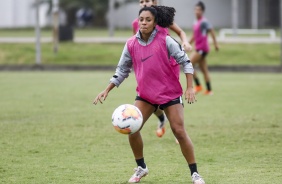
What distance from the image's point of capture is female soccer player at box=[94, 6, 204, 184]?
342 inches

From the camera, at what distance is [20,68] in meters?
32.3

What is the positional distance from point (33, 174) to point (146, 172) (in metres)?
1.34

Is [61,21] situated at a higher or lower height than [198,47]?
lower

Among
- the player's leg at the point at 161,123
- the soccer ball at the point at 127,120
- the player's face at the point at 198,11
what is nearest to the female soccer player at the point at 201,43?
A: the player's face at the point at 198,11

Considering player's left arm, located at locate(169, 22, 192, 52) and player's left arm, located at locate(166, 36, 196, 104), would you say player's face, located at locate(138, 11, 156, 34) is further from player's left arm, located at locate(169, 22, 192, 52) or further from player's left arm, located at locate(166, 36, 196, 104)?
player's left arm, located at locate(169, 22, 192, 52)

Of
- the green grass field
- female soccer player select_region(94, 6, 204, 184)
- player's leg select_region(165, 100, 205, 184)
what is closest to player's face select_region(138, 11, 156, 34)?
female soccer player select_region(94, 6, 204, 184)

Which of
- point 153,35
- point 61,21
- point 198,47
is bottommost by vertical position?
point 61,21

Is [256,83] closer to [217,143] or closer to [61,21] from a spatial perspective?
[217,143]

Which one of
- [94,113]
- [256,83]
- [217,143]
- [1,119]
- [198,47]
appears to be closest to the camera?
[217,143]

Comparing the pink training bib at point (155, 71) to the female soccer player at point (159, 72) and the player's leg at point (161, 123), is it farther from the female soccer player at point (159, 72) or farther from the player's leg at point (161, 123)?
the player's leg at point (161, 123)

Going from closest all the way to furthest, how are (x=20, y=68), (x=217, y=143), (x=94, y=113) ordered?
(x=217, y=143), (x=94, y=113), (x=20, y=68)

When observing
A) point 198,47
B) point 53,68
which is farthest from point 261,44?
point 198,47

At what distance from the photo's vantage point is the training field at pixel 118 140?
9422mm

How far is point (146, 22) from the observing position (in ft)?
28.4
